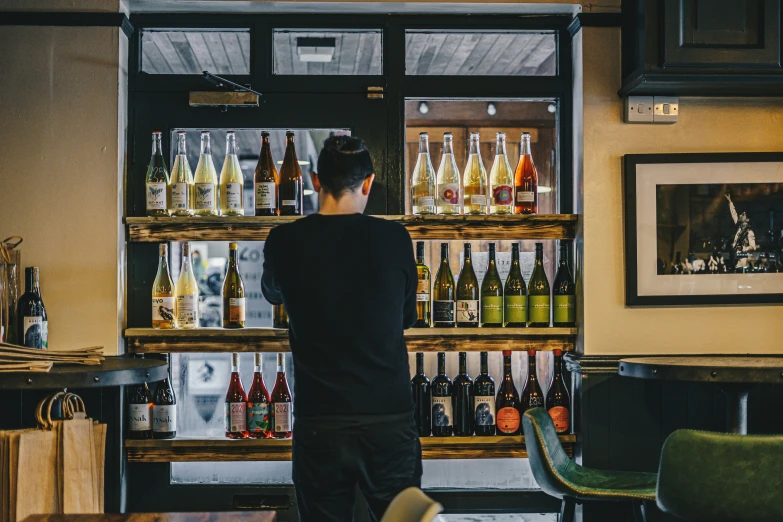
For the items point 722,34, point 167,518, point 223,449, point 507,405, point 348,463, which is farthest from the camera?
point 507,405

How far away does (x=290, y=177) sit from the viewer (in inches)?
120

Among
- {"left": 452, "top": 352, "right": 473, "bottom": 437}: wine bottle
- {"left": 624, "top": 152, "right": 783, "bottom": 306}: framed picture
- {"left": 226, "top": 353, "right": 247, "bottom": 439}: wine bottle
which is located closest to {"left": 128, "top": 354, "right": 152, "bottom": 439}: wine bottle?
{"left": 226, "top": 353, "right": 247, "bottom": 439}: wine bottle

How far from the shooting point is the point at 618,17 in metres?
3.00

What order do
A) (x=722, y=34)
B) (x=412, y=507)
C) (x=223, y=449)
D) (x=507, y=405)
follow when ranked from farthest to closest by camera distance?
(x=507, y=405), (x=223, y=449), (x=722, y=34), (x=412, y=507)

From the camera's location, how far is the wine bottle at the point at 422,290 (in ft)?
9.80

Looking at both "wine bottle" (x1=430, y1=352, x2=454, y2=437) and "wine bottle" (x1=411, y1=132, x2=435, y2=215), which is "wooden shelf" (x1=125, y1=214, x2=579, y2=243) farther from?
"wine bottle" (x1=430, y1=352, x2=454, y2=437)

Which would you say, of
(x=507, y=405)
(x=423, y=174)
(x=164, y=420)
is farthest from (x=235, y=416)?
(x=423, y=174)

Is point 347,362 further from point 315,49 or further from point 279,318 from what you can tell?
point 315,49

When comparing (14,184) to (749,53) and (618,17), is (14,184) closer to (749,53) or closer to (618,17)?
(618,17)

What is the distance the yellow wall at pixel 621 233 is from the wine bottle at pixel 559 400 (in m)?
0.19

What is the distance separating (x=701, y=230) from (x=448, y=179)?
93cm

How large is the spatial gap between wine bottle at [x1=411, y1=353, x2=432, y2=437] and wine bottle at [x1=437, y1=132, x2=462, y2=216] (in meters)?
0.54

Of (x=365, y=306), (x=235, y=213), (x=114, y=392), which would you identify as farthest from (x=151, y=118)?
(x=365, y=306)

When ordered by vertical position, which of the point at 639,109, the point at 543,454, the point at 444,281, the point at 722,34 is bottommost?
the point at 543,454
